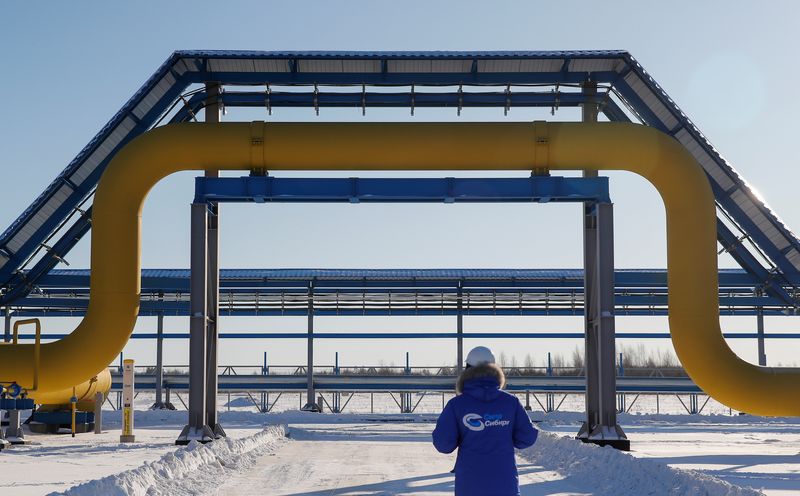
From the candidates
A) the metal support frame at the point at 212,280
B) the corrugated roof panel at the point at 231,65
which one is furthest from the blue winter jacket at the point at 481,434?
the corrugated roof panel at the point at 231,65

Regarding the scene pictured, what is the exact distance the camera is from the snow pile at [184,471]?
1183 centimetres

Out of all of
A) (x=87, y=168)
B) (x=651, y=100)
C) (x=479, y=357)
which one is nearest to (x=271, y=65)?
(x=87, y=168)

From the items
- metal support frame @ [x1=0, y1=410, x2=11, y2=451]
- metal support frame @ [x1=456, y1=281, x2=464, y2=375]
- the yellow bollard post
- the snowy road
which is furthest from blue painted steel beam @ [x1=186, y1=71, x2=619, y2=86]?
metal support frame @ [x1=456, y1=281, x2=464, y2=375]

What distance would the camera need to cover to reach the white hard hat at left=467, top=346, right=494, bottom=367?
5.63 m

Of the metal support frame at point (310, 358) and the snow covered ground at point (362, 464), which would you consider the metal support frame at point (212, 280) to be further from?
the metal support frame at point (310, 358)

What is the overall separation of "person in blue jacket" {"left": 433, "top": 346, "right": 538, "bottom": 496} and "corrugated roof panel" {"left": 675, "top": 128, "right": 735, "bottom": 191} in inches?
705

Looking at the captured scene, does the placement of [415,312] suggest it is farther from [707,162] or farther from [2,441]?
[2,441]

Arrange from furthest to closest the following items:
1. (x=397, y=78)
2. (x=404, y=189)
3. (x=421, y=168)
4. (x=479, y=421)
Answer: (x=397, y=78)
(x=404, y=189)
(x=421, y=168)
(x=479, y=421)

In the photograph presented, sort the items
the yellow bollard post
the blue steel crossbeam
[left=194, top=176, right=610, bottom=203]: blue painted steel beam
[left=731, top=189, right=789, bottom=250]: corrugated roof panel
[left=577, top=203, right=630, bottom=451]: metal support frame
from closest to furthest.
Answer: [left=194, top=176, right=610, bottom=203]: blue painted steel beam < [left=577, top=203, right=630, bottom=451]: metal support frame < [left=731, top=189, right=789, bottom=250]: corrugated roof panel < the yellow bollard post < the blue steel crossbeam

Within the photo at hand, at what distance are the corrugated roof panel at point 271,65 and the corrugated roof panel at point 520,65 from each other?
4512 millimetres

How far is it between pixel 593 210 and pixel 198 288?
9263 millimetres

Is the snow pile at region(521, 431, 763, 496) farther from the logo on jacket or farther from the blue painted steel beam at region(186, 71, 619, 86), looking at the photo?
the blue painted steel beam at region(186, 71, 619, 86)

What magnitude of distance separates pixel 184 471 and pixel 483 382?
11.1 meters

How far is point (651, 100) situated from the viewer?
22453 millimetres
